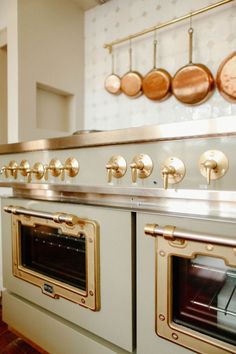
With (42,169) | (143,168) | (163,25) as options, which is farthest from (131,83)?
(143,168)

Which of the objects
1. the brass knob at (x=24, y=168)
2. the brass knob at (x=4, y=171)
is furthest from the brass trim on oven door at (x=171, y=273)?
the brass knob at (x=4, y=171)

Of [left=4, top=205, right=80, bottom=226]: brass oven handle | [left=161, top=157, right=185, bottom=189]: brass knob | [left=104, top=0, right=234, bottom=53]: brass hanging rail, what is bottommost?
[left=4, top=205, right=80, bottom=226]: brass oven handle

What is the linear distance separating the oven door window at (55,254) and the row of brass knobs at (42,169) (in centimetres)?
17

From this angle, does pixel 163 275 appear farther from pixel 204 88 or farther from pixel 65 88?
pixel 65 88

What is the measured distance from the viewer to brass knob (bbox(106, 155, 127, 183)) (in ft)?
1.98

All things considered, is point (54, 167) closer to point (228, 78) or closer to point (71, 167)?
point (71, 167)

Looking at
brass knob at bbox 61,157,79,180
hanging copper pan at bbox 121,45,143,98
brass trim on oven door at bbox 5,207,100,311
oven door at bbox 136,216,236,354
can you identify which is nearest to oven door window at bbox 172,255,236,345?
oven door at bbox 136,216,236,354

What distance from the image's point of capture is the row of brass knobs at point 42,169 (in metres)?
0.72

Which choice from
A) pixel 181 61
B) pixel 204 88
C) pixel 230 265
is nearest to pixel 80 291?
pixel 230 265

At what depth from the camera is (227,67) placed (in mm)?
983

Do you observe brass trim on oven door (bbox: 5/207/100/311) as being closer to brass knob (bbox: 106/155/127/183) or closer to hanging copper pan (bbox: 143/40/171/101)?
brass knob (bbox: 106/155/127/183)

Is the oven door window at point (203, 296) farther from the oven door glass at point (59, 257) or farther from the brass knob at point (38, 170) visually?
the brass knob at point (38, 170)

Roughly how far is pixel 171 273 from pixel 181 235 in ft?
0.32

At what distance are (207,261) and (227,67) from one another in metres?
0.82
